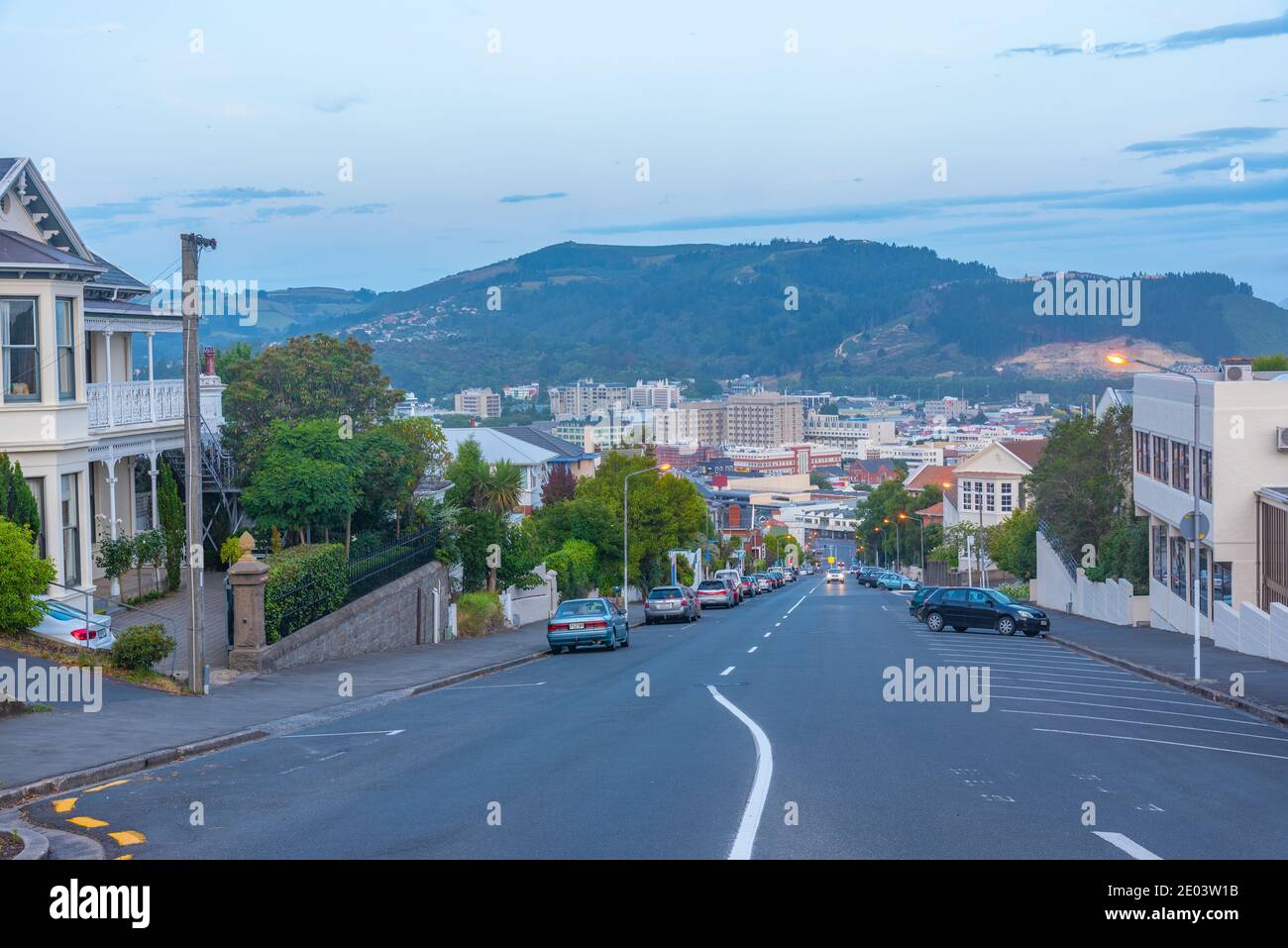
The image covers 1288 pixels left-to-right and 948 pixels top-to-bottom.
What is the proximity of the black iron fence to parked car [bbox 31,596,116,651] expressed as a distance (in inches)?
135

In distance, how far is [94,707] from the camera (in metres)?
18.7

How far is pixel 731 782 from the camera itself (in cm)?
1265

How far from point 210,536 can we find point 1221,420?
87.1ft

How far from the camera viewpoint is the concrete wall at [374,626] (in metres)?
26.1

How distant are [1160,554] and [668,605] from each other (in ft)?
54.5

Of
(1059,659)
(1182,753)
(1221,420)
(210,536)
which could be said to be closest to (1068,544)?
(1221,420)

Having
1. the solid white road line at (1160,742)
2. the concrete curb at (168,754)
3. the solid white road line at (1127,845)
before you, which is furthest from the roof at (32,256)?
the solid white road line at (1127,845)

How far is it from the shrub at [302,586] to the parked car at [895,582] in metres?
62.5

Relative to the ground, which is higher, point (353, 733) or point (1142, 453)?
point (1142, 453)

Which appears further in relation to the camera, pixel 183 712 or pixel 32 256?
pixel 32 256

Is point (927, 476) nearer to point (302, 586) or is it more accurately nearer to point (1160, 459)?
point (1160, 459)

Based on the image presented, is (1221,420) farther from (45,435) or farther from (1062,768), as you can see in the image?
(45,435)

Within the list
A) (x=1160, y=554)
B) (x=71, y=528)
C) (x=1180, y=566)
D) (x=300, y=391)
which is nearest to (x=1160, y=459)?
(x=1160, y=554)

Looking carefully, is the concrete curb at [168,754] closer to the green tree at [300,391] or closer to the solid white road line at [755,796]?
the solid white road line at [755,796]
